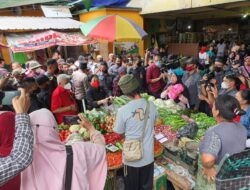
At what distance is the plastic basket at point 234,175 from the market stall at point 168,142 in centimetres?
186

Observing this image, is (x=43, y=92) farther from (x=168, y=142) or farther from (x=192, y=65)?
(x=192, y=65)

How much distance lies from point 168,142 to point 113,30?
97.1 inches

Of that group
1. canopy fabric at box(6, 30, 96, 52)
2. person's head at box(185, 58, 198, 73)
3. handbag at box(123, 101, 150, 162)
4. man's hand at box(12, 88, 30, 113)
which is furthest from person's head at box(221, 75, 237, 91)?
canopy fabric at box(6, 30, 96, 52)

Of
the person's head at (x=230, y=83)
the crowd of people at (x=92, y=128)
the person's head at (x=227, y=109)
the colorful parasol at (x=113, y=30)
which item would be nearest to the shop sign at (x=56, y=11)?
the crowd of people at (x=92, y=128)

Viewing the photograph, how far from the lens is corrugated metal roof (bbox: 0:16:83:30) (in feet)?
34.3

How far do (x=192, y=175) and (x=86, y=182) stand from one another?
7.43 ft

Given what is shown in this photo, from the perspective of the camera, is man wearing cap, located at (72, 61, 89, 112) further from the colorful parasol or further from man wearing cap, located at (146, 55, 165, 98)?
man wearing cap, located at (146, 55, 165, 98)

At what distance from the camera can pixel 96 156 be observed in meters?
1.82

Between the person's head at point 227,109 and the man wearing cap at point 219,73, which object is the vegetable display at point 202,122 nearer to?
the man wearing cap at point 219,73

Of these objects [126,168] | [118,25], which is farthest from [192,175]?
[118,25]

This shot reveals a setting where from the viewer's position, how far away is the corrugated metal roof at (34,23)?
10453mm

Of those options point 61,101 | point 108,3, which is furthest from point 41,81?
point 108,3

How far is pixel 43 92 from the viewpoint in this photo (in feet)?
14.6

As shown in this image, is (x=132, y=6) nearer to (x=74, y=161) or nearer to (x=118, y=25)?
(x=118, y=25)
